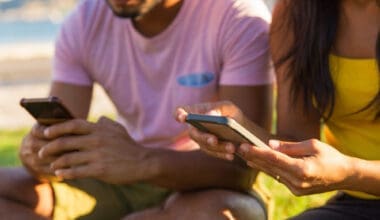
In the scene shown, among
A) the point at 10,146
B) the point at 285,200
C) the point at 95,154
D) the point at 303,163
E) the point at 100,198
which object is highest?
the point at 303,163

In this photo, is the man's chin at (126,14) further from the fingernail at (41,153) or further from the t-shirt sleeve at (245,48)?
the fingernail at (41,153)

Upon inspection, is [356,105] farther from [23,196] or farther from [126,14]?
[23,196]

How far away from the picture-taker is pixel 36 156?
311 cm

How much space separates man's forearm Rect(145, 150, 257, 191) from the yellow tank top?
355mm

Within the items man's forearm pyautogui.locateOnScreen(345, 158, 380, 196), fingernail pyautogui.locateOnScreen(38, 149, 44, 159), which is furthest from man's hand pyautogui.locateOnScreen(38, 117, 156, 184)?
man's forearm pyautogui.locateOnScreen(345, 158, 380, 196)

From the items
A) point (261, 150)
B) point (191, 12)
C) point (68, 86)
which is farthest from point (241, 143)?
point (68, 86)

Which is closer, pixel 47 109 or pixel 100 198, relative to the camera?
pixel 47 109

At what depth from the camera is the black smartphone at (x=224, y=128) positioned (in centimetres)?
240

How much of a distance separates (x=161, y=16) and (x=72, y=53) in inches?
13.6

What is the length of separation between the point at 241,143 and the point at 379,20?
672mm

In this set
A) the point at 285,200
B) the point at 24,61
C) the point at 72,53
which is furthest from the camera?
the point at 24,61

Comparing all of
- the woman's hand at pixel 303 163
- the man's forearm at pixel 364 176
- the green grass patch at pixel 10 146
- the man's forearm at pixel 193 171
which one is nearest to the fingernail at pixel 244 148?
the woman's hand at pixel 303 163

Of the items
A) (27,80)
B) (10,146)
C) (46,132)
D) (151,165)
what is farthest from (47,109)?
(27,80)

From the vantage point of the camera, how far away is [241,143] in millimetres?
2537
